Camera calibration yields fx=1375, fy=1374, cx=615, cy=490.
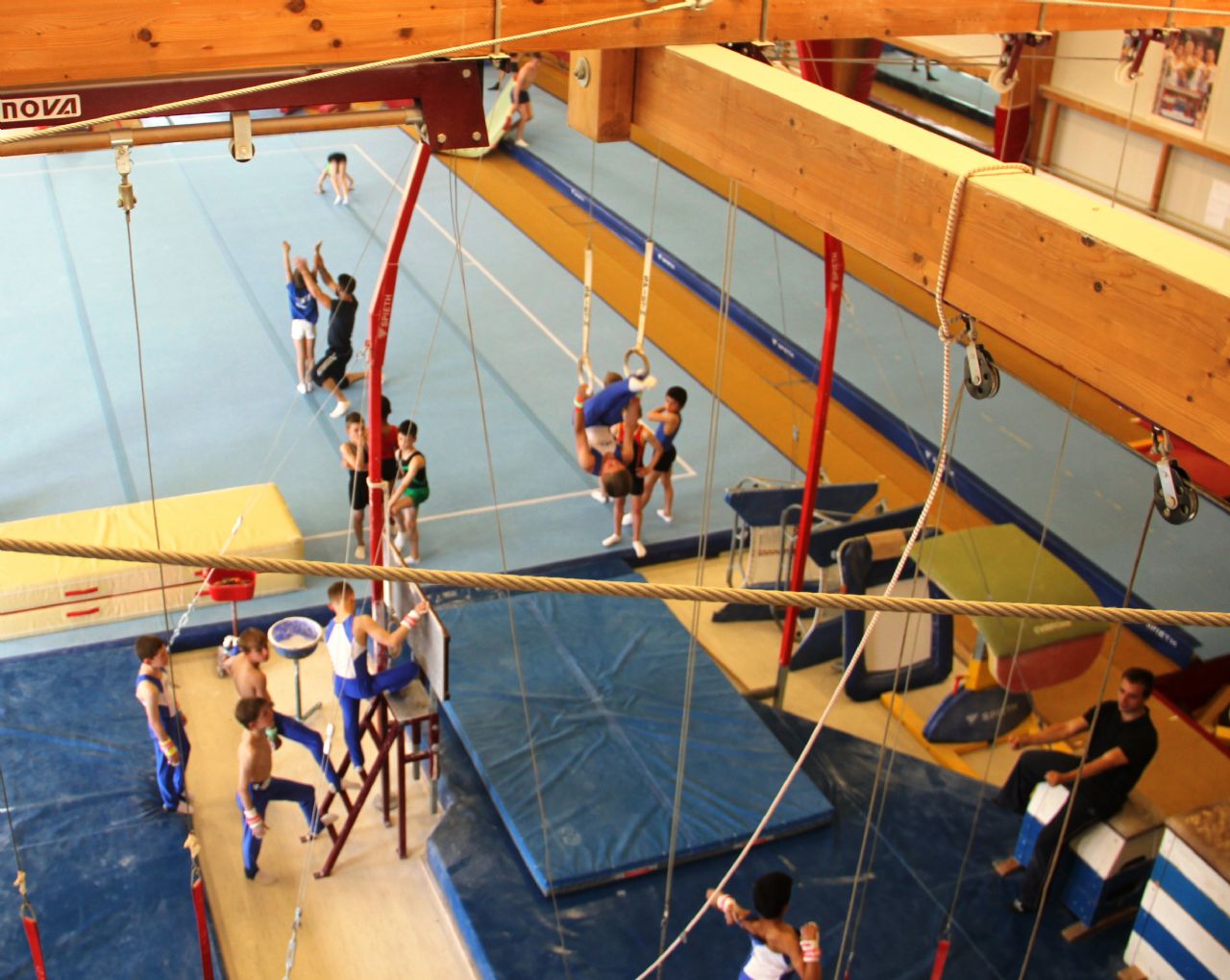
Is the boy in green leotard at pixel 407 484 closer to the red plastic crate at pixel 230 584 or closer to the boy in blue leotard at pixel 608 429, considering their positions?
the red plastic crate at pixel 230 584

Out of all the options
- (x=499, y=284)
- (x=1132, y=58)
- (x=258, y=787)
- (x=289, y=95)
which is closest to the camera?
(x=289, y=95)

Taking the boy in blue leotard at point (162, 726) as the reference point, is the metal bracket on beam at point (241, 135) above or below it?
above

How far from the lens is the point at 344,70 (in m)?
3.30

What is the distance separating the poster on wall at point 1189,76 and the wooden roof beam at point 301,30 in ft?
24.0

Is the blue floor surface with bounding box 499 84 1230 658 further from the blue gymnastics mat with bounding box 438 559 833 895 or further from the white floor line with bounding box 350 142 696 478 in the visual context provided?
the blue gymnastics mat with bounding box 438 559 833 895

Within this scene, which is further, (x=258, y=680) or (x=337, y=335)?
(x=337, y=335)

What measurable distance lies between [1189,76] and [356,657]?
27.6 ft

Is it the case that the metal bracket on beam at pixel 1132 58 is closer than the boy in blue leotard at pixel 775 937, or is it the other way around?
the boy in blue leotard at pixel 775 937

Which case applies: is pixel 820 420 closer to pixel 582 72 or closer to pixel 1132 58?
pixel 1132 58

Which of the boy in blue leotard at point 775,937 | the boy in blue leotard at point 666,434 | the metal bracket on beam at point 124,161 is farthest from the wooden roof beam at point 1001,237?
the boy in blue leotard at point 666,434

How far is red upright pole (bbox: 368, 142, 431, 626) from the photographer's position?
4844mm

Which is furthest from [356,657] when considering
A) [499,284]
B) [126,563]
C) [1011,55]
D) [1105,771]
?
[499,284]

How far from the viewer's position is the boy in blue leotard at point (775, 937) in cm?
416

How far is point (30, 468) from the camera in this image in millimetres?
7527
